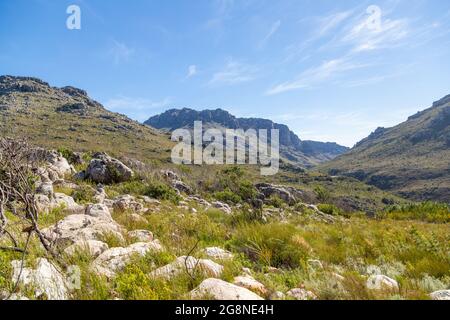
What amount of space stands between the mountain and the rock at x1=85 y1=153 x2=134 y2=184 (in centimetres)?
10174

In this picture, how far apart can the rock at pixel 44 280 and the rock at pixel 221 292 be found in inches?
50.4

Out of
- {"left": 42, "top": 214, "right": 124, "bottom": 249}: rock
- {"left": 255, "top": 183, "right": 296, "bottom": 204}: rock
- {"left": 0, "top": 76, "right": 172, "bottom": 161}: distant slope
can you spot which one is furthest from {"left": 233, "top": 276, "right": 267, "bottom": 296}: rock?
{"left": 0, "top": 76, "right": 172, "bottom": 161}: distant slope

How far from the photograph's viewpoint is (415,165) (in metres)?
126

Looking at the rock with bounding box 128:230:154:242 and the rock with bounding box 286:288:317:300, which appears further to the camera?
the rock with bounding box 128:230:154:242

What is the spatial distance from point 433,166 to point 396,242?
136m

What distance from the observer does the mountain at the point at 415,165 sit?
334ft

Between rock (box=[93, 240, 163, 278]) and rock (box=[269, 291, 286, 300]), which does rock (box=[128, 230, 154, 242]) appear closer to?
rock (box=[93, 240, 163, 278])

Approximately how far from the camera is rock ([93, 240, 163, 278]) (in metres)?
3.46

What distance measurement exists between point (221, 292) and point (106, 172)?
524 inches

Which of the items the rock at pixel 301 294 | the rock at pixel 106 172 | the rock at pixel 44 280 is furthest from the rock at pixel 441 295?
the rock at pixel 106 172

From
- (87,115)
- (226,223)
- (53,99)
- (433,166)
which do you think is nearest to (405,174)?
(433,166)

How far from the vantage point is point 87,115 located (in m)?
117

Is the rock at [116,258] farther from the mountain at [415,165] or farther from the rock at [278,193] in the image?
the mountain at [415,165]

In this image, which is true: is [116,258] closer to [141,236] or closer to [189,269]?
[189,269]
